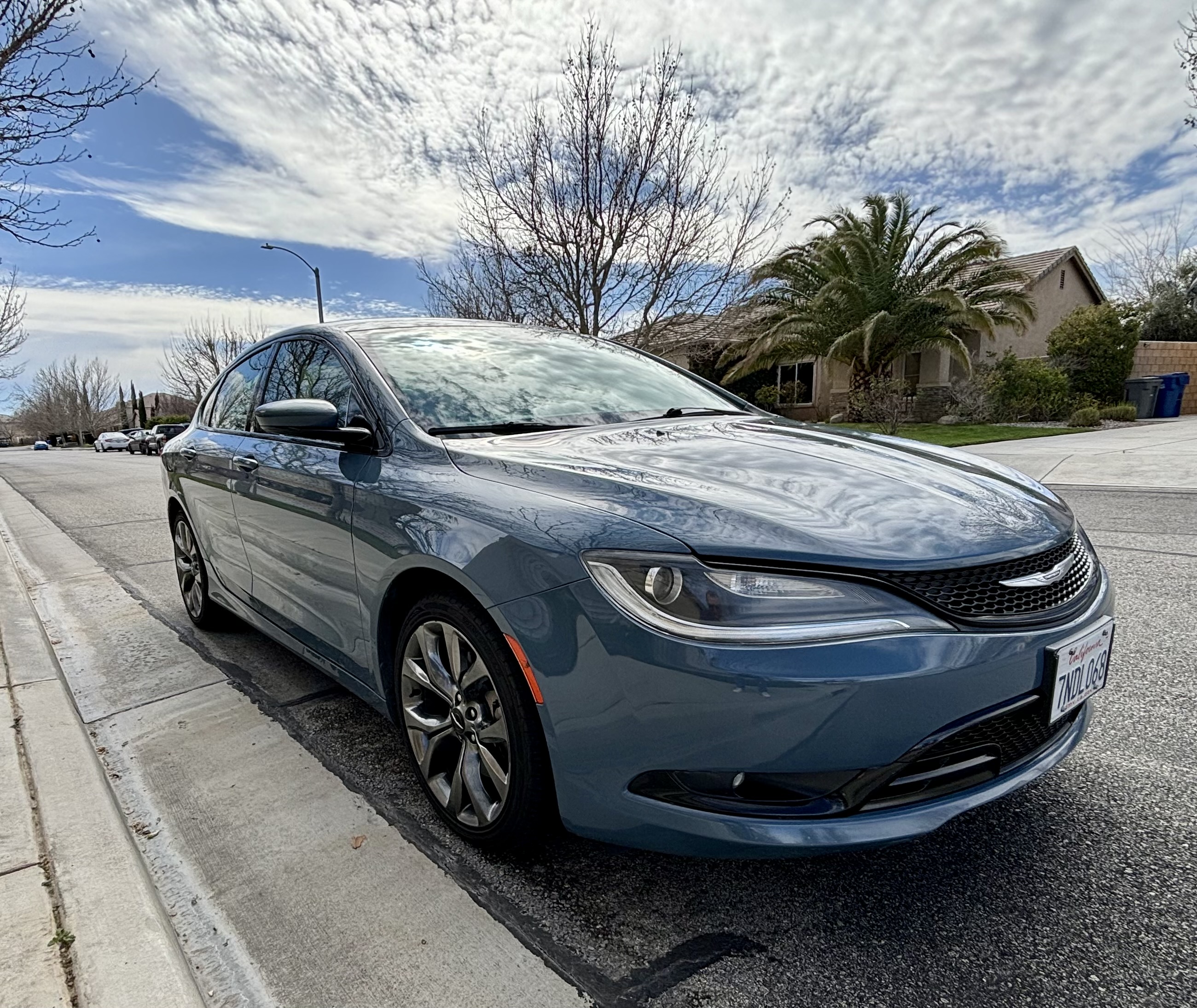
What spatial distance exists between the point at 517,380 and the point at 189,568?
2.81 metres

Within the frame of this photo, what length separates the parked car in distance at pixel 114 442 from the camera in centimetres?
5150

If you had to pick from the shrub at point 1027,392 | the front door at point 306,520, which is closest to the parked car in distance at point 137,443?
the shrub at point 1027,392

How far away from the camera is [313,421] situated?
7.90 ft

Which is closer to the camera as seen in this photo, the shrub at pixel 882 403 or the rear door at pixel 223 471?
the rear door at pixel 223 471

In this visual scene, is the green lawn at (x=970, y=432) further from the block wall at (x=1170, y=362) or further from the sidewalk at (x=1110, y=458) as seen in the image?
the block wall at (x=1170, y=362)

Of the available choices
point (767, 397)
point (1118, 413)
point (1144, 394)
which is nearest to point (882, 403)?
point (1118, 413)

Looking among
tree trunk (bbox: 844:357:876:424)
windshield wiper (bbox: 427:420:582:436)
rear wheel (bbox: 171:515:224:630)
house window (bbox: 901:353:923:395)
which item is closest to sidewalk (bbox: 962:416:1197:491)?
windshield wiper (bbox: 427:420:582:436)

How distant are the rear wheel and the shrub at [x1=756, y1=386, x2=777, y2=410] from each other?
21468 millimetres

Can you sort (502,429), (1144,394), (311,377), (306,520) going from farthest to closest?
(1144,394) < (311,377) < (306,520) < (502,429)

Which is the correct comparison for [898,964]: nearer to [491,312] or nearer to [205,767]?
[205,767]

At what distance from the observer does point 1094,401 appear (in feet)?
59.5

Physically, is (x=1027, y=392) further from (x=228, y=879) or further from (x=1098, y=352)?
(x=228, y=879)

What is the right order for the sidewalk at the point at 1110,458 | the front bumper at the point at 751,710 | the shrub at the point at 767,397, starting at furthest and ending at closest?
the shrub at the point at 767,397, the sidewalk at the point at 1110,458, the front bumper at the point at 751,710

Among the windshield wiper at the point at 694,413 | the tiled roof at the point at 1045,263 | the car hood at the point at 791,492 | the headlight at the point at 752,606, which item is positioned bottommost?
the headlight at the point at 752,606
